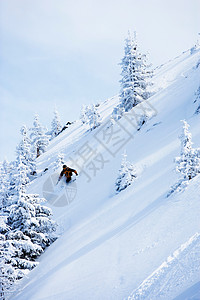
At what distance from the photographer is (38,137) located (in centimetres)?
4956

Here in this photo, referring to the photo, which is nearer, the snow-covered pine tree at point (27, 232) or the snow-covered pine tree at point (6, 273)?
the snow-covered pine tree at point (6, 273)

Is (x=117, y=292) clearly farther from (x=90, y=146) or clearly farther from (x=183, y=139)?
(x=90, y=146)

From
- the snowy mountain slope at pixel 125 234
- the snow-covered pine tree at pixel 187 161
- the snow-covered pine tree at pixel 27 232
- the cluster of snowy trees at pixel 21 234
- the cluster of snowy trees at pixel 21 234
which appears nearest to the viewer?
the snowy mountain slope at pixel 125 234

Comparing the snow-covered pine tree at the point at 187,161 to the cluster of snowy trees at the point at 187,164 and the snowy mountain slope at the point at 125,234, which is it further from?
the snowy mountain slope at the point at 125,234

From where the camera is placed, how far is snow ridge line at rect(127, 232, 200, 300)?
3.88m

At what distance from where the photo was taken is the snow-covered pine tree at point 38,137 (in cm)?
4925

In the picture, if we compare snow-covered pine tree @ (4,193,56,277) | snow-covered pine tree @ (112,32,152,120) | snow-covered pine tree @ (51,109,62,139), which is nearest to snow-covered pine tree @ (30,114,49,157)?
snow-covered pine tree @ (51,109,62,139)

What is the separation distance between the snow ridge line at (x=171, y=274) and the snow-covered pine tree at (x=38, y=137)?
153 feet

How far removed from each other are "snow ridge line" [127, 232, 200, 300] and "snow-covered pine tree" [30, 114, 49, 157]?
46708 millimetres

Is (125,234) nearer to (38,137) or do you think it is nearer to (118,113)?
(118,113)

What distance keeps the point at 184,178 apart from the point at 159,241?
3050 mm

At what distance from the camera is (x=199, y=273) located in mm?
3758

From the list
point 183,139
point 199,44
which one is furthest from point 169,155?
point 199,44

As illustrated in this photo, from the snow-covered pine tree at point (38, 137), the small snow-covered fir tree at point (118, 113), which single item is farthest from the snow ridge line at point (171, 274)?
the snow-covered pine tree at point (38, 137)
